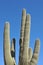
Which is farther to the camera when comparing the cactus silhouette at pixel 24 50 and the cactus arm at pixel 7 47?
the cactus arm at pixel 7 47

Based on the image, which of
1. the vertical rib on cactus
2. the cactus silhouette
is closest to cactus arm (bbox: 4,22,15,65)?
the cactus silhouette

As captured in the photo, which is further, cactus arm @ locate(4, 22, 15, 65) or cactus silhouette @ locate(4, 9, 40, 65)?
cactus arm @ locate(4, 22, 15, 65)

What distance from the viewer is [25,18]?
15.3 meters

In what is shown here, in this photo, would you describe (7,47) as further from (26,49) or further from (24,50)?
(26,49)

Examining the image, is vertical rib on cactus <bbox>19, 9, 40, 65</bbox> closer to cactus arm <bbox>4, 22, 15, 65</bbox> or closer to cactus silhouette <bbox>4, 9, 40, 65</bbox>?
cactus silhouette <bbox>4, 9, 40, 65</bbox>

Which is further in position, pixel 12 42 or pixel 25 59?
pixel 12 42

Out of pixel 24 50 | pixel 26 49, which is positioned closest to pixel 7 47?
pixel 24 50

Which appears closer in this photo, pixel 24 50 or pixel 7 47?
pixel 24 50

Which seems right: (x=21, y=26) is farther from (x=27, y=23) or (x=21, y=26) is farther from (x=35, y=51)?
(x=35, y=51)

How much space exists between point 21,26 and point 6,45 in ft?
5.40

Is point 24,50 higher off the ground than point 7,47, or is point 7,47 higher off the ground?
point 7,47

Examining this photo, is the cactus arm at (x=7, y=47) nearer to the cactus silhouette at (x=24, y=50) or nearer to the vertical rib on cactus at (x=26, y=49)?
the cactus silhouette at (x=24, y=50)

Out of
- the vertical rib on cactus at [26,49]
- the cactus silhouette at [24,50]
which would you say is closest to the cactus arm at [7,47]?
the cactus silhouette at [24,50]

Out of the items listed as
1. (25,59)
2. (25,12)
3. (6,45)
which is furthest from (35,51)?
(25,12)
